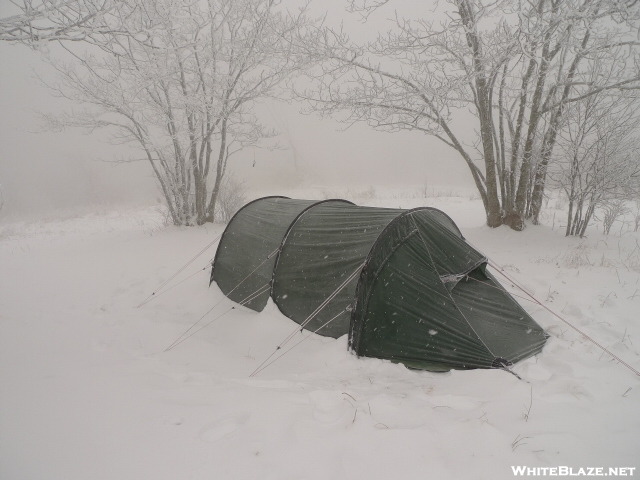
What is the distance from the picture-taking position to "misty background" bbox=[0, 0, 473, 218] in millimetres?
36750

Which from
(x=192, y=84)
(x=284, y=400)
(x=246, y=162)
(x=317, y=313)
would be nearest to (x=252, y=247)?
(x=317, y=313)

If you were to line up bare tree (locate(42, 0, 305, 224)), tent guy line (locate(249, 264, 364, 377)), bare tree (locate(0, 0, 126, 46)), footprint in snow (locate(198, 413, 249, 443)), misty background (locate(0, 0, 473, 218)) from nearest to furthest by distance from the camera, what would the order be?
footprint in snow (locate(198, 413, 249, 443)) → bare tree (locate(0, 0, 126, 46)) → tent guy line (locate(249, 264, 364, 377)) → bare tree (locate(42, 0, 305, 224)) → misty background (locate(0, 0, 473, 218))

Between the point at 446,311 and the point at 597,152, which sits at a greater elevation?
the point at 597,152

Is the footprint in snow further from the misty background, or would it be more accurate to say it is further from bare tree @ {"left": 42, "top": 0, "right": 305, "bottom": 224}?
the misty background

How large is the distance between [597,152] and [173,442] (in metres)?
8.46

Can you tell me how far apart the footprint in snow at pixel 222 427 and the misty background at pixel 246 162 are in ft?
93.8

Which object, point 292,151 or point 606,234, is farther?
point 292,151

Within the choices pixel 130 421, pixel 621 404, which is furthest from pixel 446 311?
pixel 130 421

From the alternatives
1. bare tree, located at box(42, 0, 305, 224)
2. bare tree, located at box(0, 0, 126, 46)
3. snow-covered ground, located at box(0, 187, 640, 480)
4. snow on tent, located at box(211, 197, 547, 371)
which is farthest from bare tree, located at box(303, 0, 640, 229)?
bare tree, located at box(0, 0, 126, 46)

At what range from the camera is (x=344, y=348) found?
381 cm

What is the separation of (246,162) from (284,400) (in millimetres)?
47271

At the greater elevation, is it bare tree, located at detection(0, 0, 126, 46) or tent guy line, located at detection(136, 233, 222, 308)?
bare tree, located at detection(0, 0, 126, 46)

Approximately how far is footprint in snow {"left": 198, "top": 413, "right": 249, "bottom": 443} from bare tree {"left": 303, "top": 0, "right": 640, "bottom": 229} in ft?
19.7

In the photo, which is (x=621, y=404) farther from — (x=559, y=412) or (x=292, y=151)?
(x=292, y=151)
